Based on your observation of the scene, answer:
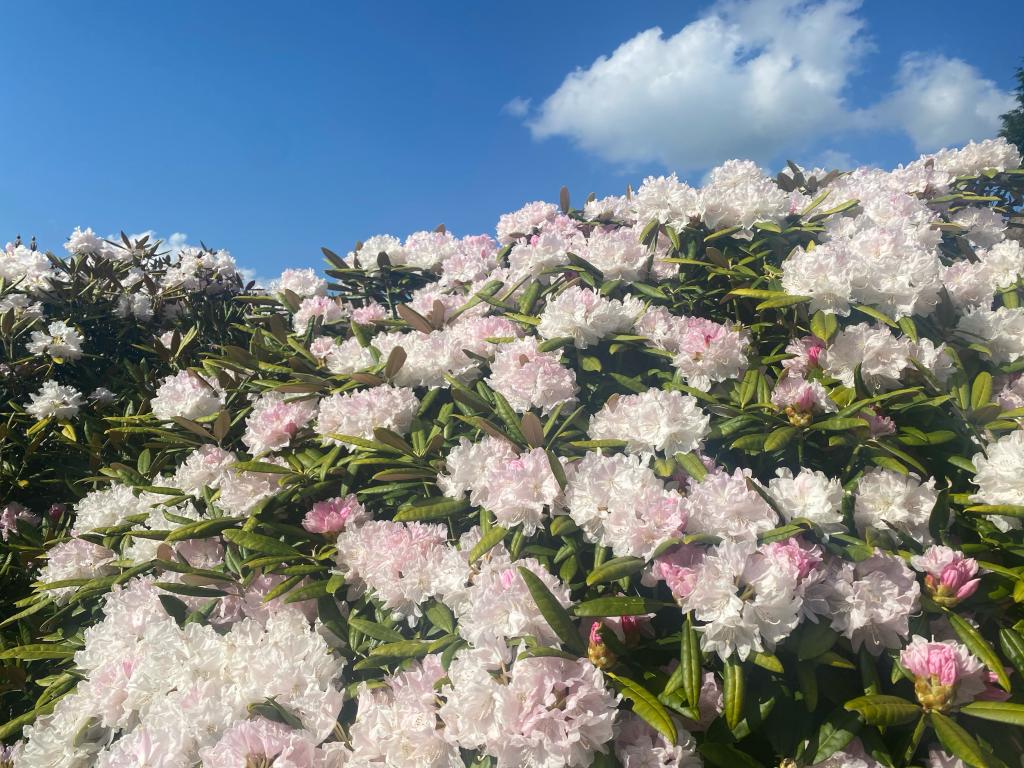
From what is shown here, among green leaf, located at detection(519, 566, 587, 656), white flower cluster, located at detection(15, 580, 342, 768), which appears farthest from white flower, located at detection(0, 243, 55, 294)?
green leaf, located at detection(519, 566, 587, 656)

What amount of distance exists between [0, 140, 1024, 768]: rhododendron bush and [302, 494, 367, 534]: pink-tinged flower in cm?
1

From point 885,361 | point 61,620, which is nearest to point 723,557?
point 885,361

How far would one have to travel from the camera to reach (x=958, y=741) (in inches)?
56.7

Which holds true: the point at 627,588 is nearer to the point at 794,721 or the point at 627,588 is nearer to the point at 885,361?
the point at 794,721

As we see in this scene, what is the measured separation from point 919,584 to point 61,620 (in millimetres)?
2772

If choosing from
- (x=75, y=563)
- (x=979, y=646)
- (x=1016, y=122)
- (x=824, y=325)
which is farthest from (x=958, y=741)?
(x=1016, y=122)

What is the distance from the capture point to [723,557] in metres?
1.62

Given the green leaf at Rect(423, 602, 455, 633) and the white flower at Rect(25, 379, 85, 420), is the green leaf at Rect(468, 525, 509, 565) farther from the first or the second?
the white flower at Rect(25, 379, 85, 420)

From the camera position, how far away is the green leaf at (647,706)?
143cm

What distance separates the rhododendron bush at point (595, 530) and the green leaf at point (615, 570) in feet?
0.04

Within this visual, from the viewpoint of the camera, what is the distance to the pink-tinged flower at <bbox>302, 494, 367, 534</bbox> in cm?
210

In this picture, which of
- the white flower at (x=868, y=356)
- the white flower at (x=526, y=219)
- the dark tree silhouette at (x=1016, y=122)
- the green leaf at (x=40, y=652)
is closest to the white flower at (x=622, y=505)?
the white flower at (x=868, y=356)

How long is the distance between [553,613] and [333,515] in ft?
2.72

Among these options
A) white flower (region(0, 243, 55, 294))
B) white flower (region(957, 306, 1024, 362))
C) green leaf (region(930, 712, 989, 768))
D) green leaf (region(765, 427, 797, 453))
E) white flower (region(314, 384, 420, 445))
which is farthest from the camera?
white flower (region(0, 243, 55, 294))
